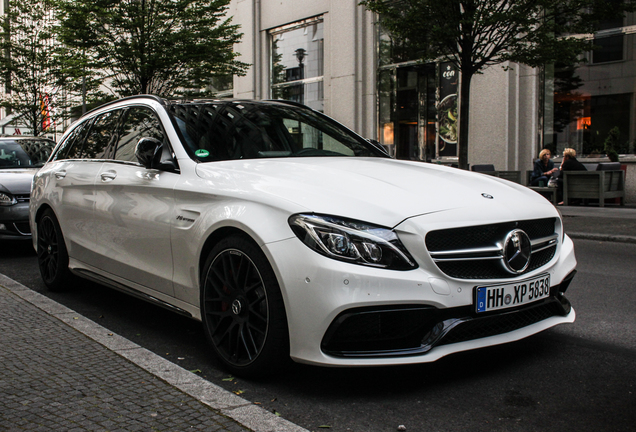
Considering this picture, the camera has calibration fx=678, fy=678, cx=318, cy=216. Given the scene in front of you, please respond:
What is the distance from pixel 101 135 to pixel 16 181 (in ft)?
11.9

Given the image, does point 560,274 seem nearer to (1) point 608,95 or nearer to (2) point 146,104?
(2) point 146,104

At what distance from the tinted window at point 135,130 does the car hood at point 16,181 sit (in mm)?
3881

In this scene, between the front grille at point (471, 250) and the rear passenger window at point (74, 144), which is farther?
the rear passenger window at point (74, 144)

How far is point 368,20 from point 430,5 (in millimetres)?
8102

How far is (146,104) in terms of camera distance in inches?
193

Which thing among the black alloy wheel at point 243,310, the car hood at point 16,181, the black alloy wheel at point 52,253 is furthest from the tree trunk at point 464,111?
the black alloy wheel at point 243,310

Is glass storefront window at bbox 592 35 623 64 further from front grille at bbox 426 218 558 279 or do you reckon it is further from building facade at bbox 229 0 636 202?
front grille at bbox 426 218 558 279

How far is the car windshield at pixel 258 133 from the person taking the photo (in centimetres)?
432

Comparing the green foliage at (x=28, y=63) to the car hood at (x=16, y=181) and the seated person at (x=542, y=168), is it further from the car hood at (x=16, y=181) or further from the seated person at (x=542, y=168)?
the seated person at (x=542, y=168)

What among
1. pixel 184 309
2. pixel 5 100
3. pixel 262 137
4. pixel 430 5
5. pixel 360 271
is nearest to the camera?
pixel 360 271

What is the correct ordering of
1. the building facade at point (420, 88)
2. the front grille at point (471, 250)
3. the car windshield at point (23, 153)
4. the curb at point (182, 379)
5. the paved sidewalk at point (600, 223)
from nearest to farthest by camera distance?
the curb at point (182, 379) → the front grille at point (471, 250) → the paved sidewalk at point (600, 223) → the car windshield at point (23, 153) → the building facade at point (420, 88)

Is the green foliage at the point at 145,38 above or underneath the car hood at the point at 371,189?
above

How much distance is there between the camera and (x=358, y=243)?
313 centimetres

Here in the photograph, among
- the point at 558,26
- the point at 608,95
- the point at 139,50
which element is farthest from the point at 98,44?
the point at 608,95
